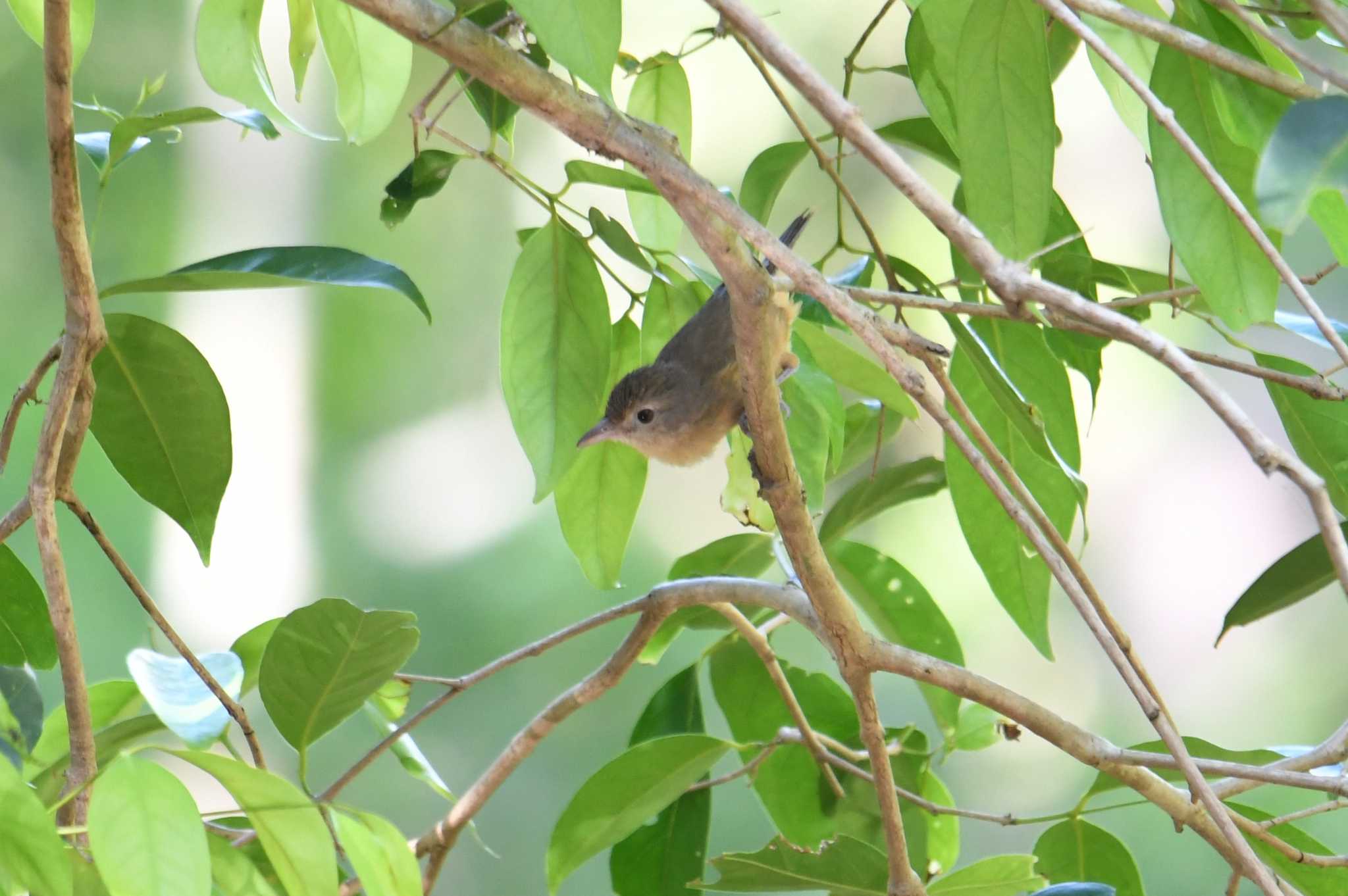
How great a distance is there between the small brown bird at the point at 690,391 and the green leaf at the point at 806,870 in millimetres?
478

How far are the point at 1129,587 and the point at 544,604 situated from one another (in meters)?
1.42

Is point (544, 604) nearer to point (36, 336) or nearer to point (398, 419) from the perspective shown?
point (398, 419)

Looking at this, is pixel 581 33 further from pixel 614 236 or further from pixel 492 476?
pixel 492 476

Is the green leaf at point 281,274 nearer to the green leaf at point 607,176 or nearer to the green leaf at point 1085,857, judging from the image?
the green leaf at point 607,176

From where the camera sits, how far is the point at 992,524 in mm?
1064

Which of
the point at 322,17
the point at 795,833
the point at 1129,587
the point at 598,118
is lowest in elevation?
the point at 1129,587

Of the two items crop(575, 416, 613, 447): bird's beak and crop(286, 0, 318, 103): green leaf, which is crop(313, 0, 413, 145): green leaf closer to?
crop(286, 0, 318, 103): green leaf

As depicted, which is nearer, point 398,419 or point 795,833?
point 795,833

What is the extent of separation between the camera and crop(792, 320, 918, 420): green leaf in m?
0.94

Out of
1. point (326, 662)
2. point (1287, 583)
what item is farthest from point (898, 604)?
point (326, 662)

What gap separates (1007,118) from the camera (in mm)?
755

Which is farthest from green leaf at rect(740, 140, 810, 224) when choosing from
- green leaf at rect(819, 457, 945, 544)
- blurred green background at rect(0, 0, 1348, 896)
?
blurred green background at rect(0, 0, 1348, 896)

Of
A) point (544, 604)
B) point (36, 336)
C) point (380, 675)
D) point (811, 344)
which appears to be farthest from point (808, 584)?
point (36, 336)

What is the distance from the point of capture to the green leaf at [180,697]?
2.18ft
